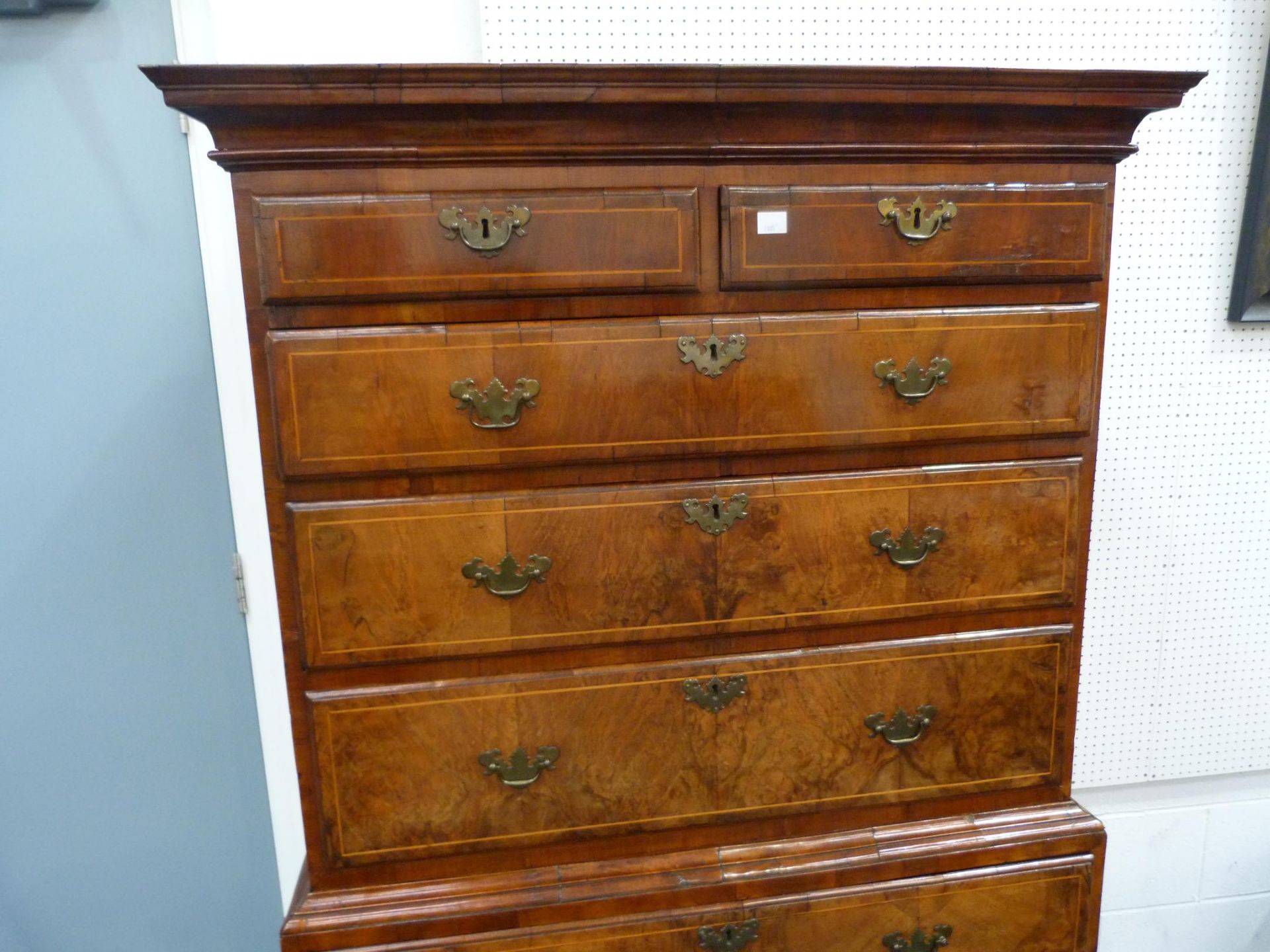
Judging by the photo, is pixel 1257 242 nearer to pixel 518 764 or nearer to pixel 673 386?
pixel 673 386

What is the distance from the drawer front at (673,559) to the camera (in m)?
1.19

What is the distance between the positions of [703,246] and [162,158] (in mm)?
1155

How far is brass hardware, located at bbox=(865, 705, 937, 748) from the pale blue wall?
1.33m

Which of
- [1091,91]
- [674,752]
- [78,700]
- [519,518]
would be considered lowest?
[78,700]

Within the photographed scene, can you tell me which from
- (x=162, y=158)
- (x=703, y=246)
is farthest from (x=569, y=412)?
(x=162, y=158)

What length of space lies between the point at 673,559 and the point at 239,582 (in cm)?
107

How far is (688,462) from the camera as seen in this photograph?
4.06 feet

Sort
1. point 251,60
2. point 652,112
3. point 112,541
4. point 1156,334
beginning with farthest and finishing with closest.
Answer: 1. point 1156,334
2. point 112,541
3. point 251,60
4. point 652,112

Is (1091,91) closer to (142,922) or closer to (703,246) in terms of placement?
(703,246)

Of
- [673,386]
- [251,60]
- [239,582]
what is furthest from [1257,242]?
[239,582]

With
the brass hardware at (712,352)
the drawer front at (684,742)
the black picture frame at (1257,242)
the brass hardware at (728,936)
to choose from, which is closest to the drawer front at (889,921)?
the brass hardware at (728,936)

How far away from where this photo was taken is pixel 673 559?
1.25 meters

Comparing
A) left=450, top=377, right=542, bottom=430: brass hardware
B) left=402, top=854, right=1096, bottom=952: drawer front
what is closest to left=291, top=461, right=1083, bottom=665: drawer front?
left=450, top=377, right=542, bottom=430: brass hardware

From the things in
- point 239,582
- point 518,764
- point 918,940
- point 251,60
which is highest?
point 251,60
